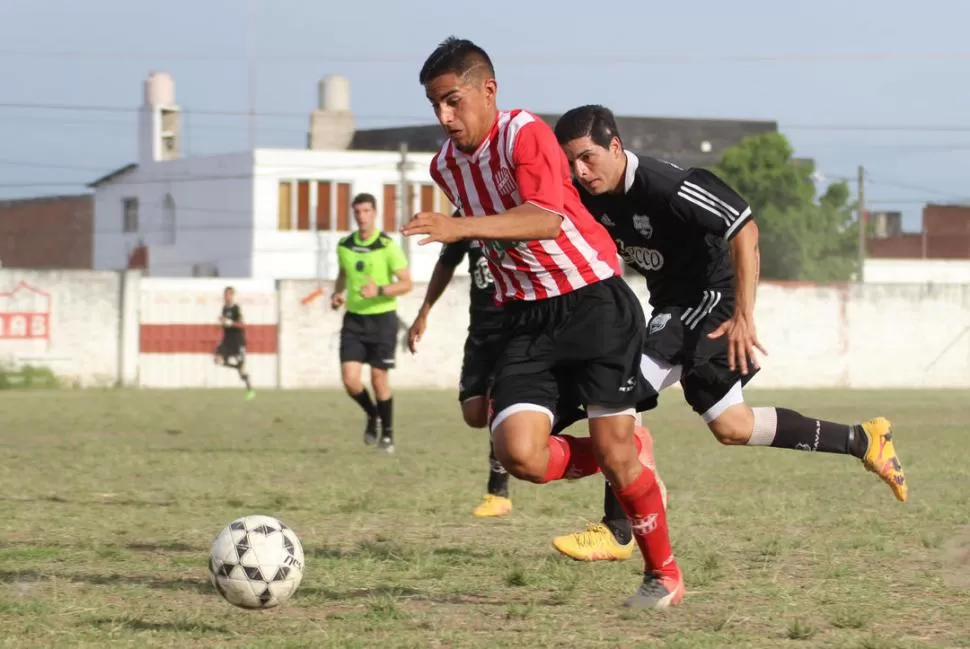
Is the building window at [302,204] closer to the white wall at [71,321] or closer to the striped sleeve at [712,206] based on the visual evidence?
the white wall at [71,321]

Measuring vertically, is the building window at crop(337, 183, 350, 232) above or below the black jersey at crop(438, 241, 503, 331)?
above

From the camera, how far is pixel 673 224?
645 cm

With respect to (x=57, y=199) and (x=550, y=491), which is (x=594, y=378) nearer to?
(x=550, y=491)

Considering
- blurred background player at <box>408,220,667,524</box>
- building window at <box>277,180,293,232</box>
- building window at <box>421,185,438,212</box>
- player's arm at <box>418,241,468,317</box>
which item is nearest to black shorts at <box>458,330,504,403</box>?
blurred background player at <box>408,220,667,524</box>

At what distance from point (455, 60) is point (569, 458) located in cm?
173

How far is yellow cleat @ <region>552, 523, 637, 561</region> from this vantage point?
254 inches

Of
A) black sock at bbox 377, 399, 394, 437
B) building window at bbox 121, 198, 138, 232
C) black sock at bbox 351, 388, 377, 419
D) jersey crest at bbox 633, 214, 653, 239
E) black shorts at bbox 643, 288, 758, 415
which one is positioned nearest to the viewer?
jersey crest at bbox 633, 214, 653, 239

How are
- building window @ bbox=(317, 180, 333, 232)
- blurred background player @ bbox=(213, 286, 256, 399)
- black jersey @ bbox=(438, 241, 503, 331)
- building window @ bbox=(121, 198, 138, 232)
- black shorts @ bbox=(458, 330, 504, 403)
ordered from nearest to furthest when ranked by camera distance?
black shorts @ bbox=(458, 330, 504, 403), black jersey @ bbox=(438, 241, 503, 331), blurred background player @ bbox=(213, 286, 256, 399), building window @ bbox=(317, 180, 333, 232), building window @ bbox=(121, 198, 138, 232)

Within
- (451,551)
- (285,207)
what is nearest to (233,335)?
(451,551)

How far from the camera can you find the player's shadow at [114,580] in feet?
19.7

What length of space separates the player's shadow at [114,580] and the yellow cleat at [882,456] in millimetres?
3133

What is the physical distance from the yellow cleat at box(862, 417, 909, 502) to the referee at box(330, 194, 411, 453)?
21.0 feet

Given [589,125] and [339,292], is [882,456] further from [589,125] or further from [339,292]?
[339,292]

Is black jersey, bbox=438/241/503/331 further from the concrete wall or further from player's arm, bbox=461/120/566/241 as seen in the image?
the concrete wall
